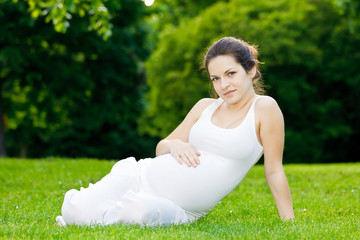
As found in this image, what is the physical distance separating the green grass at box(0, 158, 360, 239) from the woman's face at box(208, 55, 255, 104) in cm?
133

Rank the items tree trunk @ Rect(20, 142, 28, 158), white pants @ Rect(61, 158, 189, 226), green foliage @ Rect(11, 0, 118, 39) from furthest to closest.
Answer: tree trunk @ Rect(20, 142, 28, 158) < green foliage @ Rect(11, 0, 118, 39) < white pants @ Rect(61, 158, 189, 226)

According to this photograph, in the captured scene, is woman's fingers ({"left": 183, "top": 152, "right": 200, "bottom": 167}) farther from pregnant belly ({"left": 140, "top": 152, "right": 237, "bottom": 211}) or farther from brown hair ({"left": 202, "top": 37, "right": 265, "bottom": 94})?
brown hair ({"left": 202, "top": 37, "right": 265, "bottom": 94})

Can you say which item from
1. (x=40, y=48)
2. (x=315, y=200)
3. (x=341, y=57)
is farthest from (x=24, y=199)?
(x=341, y=57)

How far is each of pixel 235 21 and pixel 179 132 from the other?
2481cm

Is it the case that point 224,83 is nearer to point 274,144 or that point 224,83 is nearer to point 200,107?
point 200,107

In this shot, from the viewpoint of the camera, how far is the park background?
6066 millimetres

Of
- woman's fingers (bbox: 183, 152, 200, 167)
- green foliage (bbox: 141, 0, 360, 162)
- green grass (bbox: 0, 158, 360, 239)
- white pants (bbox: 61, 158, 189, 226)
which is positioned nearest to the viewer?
green grass (bbox: 0, 158, 360, 239)

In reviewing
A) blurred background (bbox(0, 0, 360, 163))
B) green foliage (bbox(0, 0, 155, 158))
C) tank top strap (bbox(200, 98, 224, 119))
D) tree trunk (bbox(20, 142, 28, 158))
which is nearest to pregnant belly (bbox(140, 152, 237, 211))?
tank top strap (bbox(200, 98, 224, 119))

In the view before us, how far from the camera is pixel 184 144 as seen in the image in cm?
514

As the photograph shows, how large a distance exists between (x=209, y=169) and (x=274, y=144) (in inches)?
26.7

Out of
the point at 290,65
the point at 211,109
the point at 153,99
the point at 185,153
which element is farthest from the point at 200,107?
the point at 153,99

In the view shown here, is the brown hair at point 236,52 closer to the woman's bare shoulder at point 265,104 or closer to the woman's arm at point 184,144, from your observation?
the woman's bare shoulder at point 265,104

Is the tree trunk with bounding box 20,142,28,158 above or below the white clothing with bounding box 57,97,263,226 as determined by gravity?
below

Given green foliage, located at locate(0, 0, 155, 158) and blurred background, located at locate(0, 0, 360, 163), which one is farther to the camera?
blurred background, located at locate(0, 0, 360, 163)
